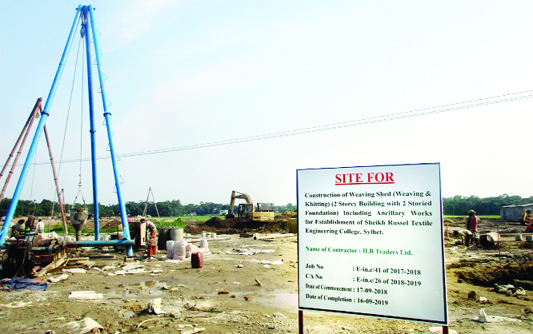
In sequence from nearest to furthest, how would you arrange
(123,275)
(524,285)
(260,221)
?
(524,285) < (123,275) < (260,221)

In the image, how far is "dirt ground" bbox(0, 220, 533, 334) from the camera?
6.01 m

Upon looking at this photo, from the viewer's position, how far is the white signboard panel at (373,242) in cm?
396

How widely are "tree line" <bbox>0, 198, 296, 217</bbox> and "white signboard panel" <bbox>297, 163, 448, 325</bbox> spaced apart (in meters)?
27.0

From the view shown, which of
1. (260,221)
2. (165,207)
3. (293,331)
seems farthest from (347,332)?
(165,207)

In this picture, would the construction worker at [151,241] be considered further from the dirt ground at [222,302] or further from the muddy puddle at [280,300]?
the muddy puddle at [280,300]

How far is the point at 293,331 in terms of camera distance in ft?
19.0

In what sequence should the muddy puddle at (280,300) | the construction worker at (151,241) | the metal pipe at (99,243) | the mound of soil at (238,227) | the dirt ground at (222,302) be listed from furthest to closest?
1. the mound of soil at (238,227)
2. the construction worker at (151,241)
3. the metal pipe at (99,243)
4. the muddy puddle at (280,300)
5. the dirt ground at (222,302)

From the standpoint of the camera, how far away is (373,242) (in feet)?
13.7

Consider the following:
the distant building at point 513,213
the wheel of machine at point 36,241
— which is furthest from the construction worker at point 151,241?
the distant building at point 513,213

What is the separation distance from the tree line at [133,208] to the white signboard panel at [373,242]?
27.0m

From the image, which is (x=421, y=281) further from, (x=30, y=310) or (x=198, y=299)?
(x=30, y=310)

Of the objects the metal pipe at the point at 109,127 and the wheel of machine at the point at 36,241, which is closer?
the wheel of machine at the point at 36,241

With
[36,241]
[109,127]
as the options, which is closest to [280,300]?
[36,241]

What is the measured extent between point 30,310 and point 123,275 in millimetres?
4082
